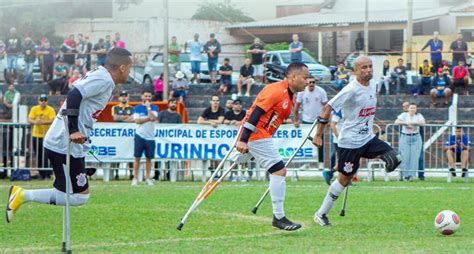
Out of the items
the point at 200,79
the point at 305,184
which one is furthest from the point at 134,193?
the point at 200,79

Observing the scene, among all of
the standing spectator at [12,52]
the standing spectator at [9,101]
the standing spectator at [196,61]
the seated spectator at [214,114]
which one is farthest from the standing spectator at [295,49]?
the seated spectator at [214,114]

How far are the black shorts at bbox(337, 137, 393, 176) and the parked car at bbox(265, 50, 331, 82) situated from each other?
24263 mm

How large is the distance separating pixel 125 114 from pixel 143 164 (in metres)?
1.27

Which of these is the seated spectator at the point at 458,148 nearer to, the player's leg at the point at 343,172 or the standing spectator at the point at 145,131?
the standing spectator at the point at 145,131

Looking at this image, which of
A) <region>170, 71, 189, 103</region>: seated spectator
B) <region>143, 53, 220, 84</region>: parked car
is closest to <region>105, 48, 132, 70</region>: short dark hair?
<region>170, 71, 189, 103</region>: seated spectator

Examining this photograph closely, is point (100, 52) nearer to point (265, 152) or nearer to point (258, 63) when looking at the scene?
point (258, 63)

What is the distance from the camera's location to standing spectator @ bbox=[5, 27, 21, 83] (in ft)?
124

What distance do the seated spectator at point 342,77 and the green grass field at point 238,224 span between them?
16.1 meters

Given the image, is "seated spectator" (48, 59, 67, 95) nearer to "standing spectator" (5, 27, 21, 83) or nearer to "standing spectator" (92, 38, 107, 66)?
"standing spectator" (92, 38, 107, 66)

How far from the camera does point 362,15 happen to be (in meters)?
59.5

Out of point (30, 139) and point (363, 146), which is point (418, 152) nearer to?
point (30, 139)

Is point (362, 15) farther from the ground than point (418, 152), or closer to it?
farther from the ground

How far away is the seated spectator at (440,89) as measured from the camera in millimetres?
35375

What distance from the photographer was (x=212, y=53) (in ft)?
124
